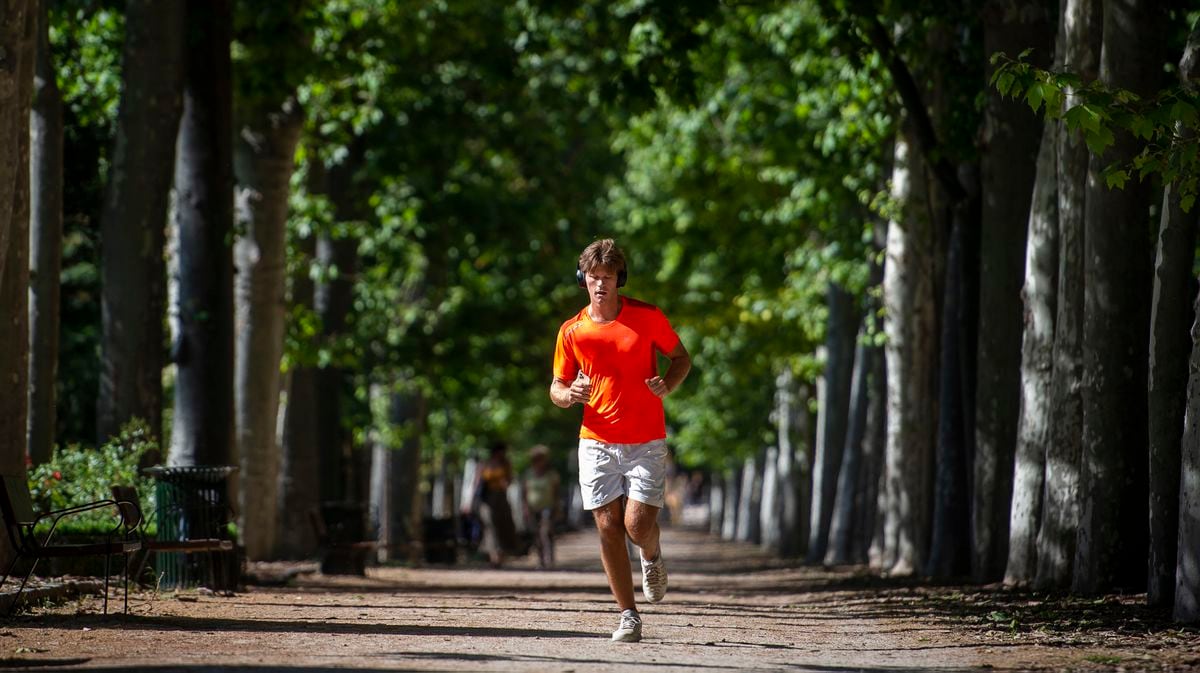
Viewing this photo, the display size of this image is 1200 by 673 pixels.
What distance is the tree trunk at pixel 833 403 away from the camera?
29.8 metres

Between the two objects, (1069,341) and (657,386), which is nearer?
(657,386)

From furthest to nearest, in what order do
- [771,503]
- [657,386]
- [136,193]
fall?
[771,503]
[136,193]
[657,386]

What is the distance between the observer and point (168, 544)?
1348cm

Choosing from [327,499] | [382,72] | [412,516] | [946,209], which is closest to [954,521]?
[946,209]

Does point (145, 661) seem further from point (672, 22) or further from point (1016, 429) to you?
point (672, 22)

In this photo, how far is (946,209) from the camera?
20.1 m

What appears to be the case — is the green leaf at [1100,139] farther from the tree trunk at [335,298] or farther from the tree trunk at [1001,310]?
the tree trunk at [335,298]

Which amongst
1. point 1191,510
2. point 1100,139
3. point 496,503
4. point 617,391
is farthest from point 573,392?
point 496,503

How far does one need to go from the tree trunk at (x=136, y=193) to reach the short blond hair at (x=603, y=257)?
740 cm

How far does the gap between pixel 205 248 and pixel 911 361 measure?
27.1ft

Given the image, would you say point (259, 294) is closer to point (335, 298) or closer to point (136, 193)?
point (136, 193)

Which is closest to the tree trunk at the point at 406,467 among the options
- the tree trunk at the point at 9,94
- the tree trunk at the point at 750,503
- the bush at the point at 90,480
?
the tree trunk at the point at 750,503

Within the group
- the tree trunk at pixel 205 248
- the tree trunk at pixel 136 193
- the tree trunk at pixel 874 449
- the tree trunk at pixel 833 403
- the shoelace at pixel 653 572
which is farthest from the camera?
the tree trunk at pixel 833 403

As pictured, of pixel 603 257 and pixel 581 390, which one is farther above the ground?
pixel 603 257
